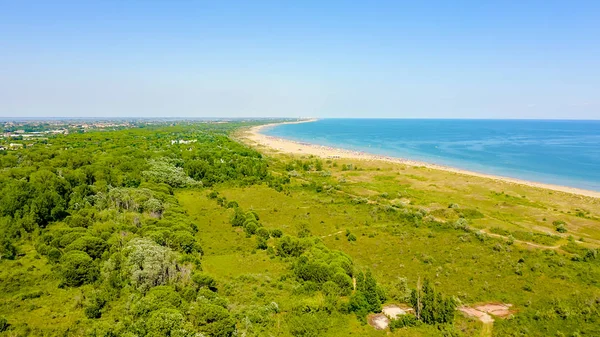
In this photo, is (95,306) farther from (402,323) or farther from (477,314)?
(477,314)

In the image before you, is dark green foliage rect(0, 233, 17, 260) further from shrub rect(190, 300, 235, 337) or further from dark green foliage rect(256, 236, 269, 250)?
dark green foliage rect(256, 236, 269, 250)

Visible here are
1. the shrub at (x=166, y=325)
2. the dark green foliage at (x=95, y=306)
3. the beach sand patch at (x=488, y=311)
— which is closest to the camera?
the shrub at (x=166, y=325)

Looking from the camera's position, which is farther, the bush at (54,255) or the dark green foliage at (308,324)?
the bush at (54,255)

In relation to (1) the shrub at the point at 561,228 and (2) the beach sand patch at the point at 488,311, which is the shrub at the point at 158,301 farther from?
(1) the shrub at the point at 561,228

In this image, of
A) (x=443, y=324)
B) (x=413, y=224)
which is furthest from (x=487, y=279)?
(x=413, y=224)

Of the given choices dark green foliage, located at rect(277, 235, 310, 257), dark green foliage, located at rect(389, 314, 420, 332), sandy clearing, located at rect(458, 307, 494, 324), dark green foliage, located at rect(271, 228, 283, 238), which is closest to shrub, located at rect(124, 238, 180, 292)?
dark green foliage, located at rect(277, 235, 310, 257)

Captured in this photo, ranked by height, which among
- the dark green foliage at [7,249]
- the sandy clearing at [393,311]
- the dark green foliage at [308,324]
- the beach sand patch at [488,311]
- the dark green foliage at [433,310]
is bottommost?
the beach sand patch at [488,311]

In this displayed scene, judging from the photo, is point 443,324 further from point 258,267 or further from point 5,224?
point 5,224

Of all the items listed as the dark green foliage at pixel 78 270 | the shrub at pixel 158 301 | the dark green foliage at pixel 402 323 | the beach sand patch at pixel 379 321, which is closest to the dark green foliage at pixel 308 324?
the beach sand patch at pixel 379 321
